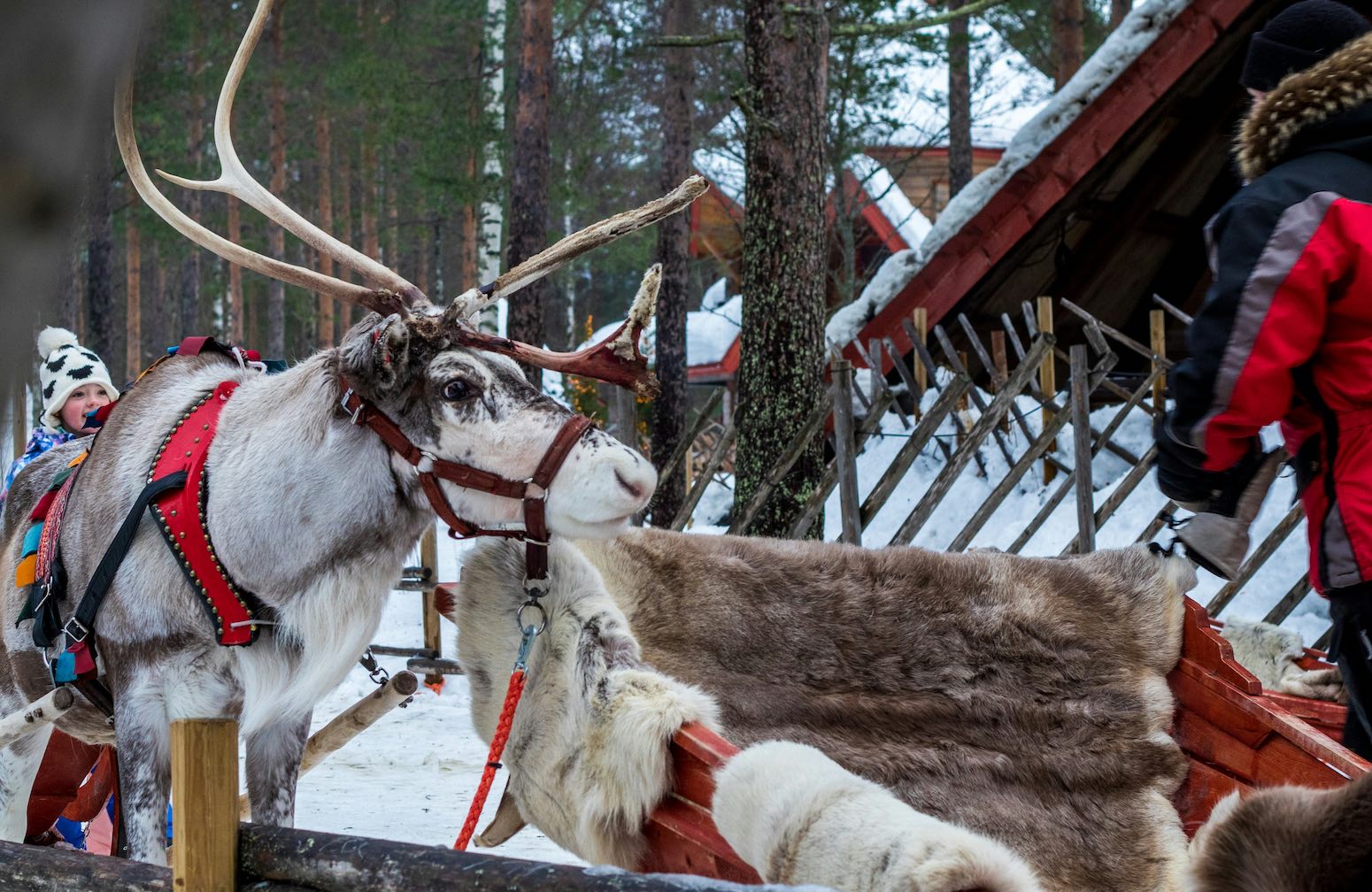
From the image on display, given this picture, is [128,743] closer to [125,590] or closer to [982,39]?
[125,590]

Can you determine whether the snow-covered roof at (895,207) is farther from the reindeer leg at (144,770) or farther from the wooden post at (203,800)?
the wooden post at (203,800)

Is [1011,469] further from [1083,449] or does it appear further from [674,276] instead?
[674,276]

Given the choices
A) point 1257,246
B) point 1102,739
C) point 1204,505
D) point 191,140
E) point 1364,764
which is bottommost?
point 1102,739

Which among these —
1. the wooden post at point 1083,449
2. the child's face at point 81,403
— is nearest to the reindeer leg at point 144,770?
the child's face at point 81,403

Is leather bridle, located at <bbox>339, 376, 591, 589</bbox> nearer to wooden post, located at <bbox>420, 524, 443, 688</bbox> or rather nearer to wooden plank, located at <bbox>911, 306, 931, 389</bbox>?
wooden post, located at <bbox>420, 524, 443, 688</bbox>

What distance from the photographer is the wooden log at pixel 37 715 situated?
8.42 ft

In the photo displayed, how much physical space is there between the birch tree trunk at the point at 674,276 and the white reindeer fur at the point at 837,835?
8.26m

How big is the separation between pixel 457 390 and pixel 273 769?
37.4 inches

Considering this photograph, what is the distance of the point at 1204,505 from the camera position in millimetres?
2354

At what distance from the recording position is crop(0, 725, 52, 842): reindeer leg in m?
3.10

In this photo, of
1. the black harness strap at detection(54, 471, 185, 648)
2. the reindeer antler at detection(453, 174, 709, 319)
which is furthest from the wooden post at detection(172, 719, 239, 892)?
the reindeer antler at detection(453, 174, 709, 319)

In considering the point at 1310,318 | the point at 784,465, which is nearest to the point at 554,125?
the point at 784,465

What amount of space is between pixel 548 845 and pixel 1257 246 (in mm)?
3254

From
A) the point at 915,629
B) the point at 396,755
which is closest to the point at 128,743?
the point at 915,629
